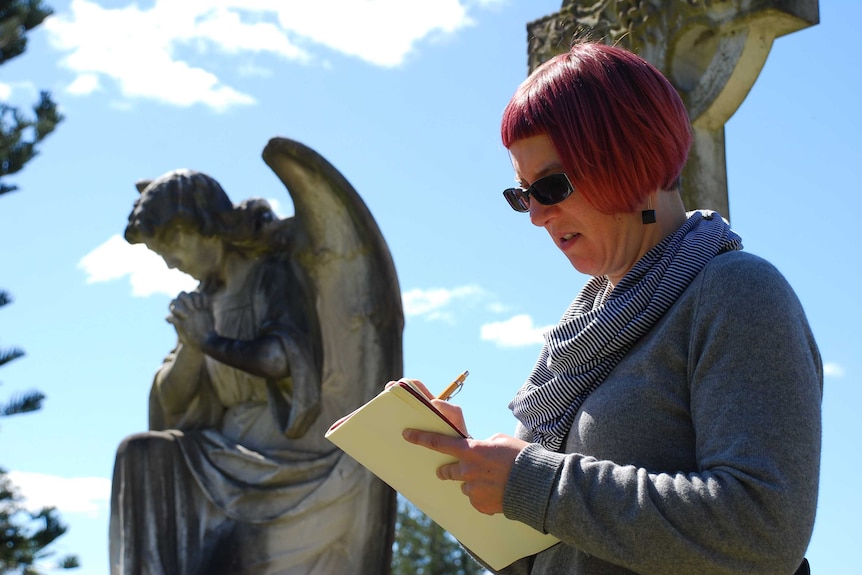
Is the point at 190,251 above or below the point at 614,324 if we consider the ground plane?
above

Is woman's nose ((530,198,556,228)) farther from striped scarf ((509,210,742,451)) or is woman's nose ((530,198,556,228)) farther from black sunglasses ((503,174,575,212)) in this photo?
striped scarf ((509,210,742,451))

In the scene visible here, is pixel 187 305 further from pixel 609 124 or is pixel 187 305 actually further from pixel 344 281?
pixel 609 124

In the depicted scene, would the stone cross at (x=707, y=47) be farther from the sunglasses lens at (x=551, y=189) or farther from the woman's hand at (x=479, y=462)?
the woman's hand at (x=479, y=462)

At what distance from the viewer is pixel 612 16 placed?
4.12 metres

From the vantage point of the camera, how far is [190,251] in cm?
618

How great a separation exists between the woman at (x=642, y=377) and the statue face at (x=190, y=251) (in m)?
4.32

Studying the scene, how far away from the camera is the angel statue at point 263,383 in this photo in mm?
5750

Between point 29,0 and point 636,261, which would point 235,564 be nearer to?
point 636,261

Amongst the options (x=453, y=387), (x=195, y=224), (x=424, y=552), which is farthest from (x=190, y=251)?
(x=424, y=552)

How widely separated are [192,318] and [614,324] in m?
4.33

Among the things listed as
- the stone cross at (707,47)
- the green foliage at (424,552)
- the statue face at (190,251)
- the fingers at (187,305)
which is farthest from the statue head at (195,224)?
the green foliage at (424,552)

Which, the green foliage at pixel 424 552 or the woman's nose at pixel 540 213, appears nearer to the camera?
the woman's nose at pixel 540 213

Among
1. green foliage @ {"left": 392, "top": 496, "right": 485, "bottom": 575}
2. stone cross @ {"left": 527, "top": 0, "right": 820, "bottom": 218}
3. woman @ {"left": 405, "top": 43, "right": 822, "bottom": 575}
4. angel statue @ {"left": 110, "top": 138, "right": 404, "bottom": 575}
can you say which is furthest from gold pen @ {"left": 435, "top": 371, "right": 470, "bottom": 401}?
green foliage @ {"left": 392, "top": 496, "right": 485, "bottom": 575}

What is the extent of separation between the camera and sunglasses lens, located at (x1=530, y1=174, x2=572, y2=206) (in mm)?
1854
